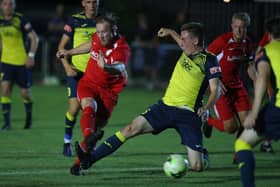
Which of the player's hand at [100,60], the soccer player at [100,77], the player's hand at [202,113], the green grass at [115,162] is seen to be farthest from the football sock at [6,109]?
the player's hand at [202,113]

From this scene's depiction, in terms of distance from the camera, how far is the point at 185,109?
9898 millimetres

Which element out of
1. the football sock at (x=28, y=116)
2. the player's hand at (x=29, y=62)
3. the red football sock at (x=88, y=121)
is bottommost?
the football sock at (x=28, y=116)

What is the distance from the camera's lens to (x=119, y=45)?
10.5 m

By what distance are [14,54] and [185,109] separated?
20.6 feet

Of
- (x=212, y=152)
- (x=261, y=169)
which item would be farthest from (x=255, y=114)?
(x=212, y=152)

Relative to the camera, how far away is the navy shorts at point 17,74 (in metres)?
15.3

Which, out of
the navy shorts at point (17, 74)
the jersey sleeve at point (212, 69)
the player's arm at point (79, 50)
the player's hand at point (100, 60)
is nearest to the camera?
the jersey sleeve at point (212, 69)

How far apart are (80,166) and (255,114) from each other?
8.76 ft

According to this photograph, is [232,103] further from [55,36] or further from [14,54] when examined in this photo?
[55,36]

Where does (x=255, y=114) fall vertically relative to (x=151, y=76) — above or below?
above

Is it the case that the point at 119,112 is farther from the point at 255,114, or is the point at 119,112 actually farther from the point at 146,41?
the point at 255,114

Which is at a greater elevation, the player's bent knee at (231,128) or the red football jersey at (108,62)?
the red football jersey at (108,62)

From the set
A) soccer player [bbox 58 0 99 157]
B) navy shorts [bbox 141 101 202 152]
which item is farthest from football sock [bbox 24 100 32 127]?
navy shorts [bbox 141 101 202 152]

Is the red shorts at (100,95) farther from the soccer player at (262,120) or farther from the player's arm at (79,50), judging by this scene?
the soccer player at (262,120)
